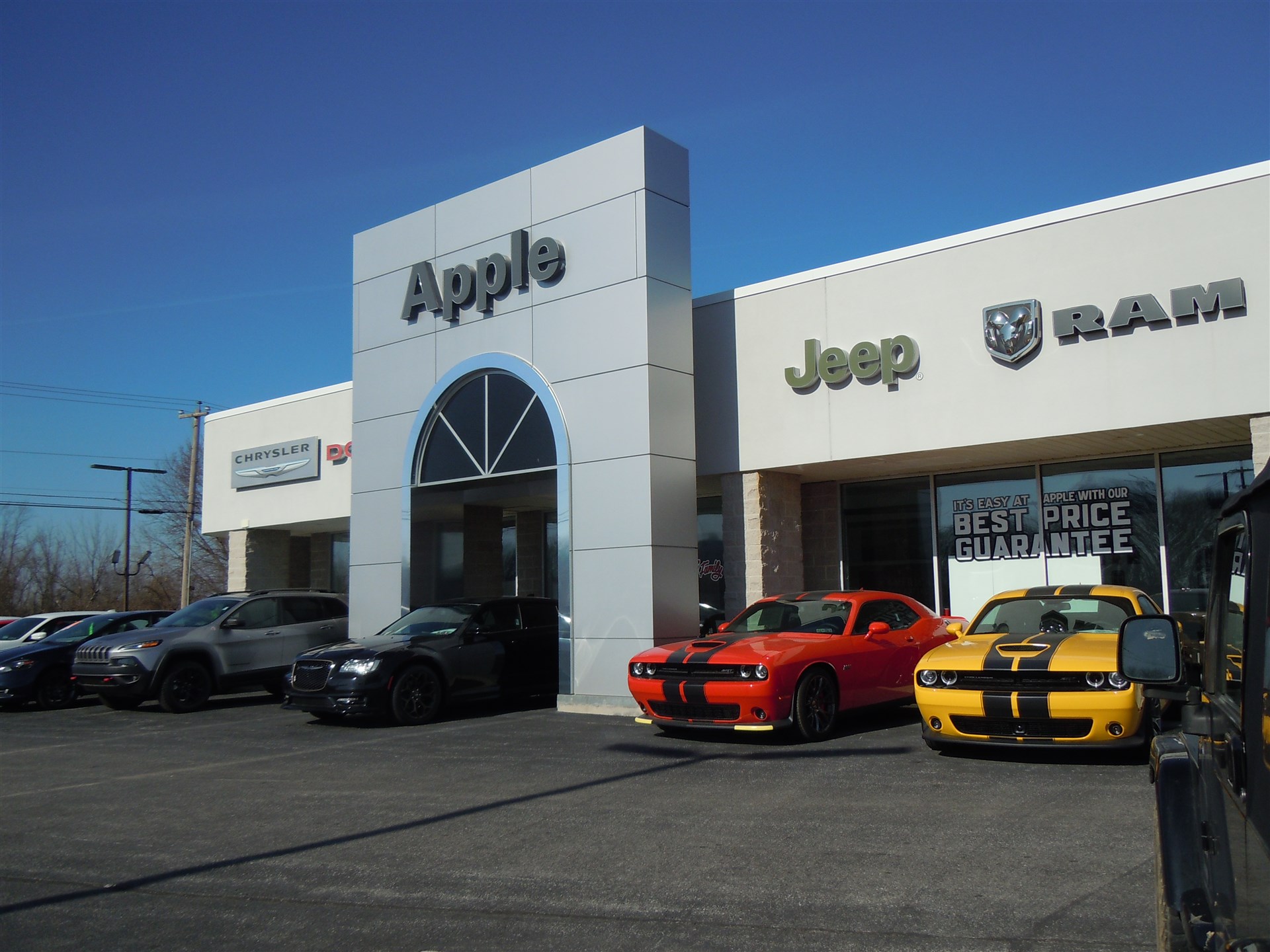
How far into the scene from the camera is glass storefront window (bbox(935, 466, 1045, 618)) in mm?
15078

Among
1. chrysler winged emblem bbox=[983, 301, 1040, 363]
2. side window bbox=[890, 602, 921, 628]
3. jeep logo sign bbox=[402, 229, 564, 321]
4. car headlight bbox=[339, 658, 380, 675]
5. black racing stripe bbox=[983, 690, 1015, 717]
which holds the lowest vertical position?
black racing stripe bbox=[983, 690, 1015, 717]

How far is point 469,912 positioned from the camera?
5266 millimetres

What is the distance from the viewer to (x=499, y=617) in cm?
1476

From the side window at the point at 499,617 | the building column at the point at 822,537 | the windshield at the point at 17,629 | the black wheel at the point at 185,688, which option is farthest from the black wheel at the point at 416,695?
the windshield at the point at 17,629

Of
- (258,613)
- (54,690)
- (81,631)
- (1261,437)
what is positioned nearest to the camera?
(1261,437)

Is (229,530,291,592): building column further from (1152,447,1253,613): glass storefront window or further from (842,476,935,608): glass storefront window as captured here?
(1152,447,1253,613): glass storefront window

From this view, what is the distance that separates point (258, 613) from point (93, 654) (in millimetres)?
2304

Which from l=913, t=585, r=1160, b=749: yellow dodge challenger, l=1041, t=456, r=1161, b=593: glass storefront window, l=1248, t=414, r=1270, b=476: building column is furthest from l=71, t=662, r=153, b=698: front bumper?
l=1248, t=414, r=1270, b=476: building column

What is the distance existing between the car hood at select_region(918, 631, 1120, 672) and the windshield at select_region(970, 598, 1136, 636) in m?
0.31

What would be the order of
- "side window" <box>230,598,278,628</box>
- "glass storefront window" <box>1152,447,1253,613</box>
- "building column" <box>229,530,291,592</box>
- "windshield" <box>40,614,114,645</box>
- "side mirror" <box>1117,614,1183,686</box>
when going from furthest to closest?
1. "building column" <box>229,530,291,592</box>
2. "windshield" <box>40,614,114,645</box>
3. "side window" <box>230,598,278,628</box>
4. "glass storefront window" <box>1152,447,1253,613</box>
5. "side mirror" <box>1117,614,1183,686</box>

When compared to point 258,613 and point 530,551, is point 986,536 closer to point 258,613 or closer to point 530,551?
point 530,551

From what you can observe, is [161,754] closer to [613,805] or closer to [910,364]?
[613,805]

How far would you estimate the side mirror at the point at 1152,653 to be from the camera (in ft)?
11.0

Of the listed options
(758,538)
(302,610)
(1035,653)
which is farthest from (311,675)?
(1035,653)
